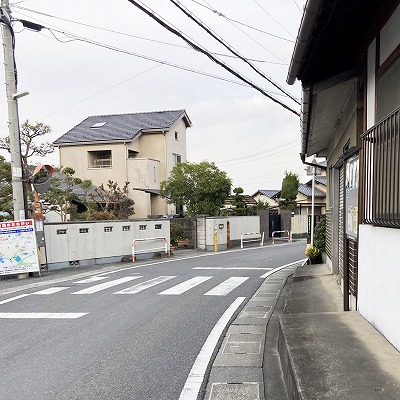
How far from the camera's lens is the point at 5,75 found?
37.5 ft

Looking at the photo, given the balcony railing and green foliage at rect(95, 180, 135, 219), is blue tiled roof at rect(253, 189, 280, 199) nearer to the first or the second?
green foliage at rect(95, 180, 135, 219)

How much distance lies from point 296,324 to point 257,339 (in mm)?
1072

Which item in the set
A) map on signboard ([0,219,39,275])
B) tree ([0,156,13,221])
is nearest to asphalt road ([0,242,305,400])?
map on signboard ([0,219,39,275])

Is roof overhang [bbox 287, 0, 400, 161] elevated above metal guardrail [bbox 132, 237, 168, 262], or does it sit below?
above

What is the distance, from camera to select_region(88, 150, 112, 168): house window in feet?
93.4

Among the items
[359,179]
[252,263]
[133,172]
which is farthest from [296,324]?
[133,172]

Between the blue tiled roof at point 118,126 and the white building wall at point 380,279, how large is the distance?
24.3 meters

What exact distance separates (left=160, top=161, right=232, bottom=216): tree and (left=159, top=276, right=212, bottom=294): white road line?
12.1 meters

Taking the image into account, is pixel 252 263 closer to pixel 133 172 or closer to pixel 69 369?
pixel 69 369

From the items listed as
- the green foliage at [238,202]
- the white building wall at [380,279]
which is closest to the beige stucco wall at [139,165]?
the green foliage at [238,202]

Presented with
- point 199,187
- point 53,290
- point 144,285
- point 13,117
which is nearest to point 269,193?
point 199,187

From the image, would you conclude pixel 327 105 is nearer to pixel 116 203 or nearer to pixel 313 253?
pixel 313 253

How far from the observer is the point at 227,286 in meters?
9.41

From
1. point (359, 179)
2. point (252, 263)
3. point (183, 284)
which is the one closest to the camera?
point (359, 179)
